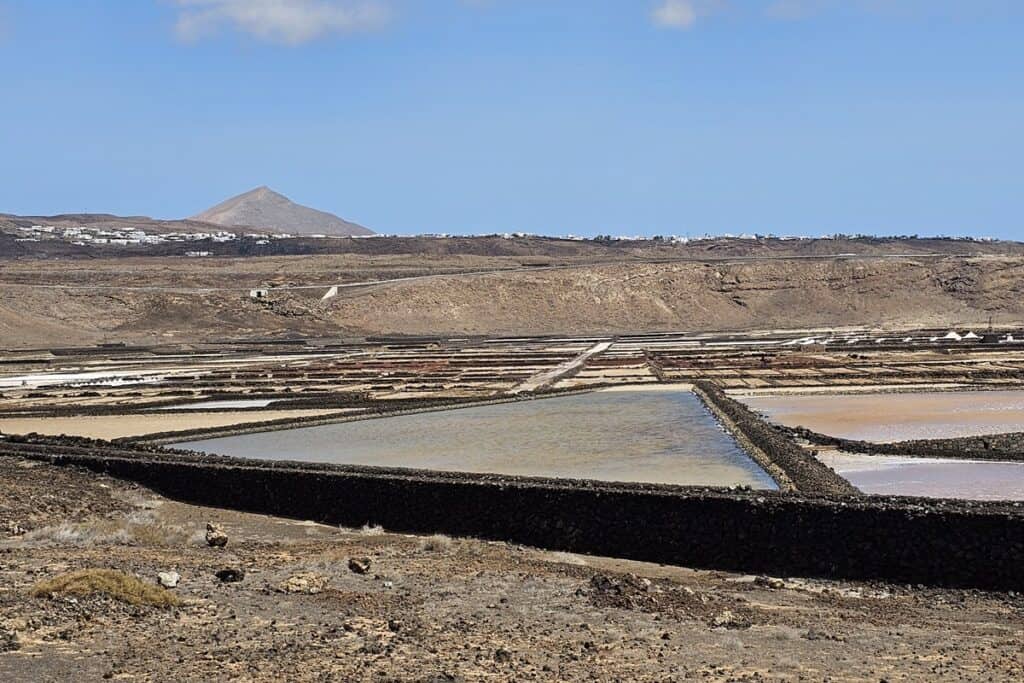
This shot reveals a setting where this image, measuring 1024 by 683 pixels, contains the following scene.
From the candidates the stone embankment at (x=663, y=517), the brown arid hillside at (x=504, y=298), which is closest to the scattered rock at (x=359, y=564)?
the stone embankment at (x=663, y=517)

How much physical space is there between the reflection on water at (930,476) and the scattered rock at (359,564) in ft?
32.2

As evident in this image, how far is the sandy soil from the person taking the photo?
36.2 meters

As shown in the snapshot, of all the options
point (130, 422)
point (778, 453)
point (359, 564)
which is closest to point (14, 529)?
point (359, 564)

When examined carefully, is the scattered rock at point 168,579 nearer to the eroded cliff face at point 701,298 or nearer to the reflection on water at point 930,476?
the reflection on water at point 930,476

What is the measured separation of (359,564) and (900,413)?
24116 mm

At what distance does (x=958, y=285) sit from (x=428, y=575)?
105 m

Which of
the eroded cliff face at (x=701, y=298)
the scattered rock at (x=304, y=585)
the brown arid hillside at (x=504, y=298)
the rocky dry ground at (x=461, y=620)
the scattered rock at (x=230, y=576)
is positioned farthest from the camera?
the eroded cliff face at (x=701, y=298)

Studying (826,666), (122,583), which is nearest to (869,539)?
(826,666)

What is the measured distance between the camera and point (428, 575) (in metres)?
16.8

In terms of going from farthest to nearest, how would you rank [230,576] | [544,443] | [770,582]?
[544,443], [770,582], [230,576]

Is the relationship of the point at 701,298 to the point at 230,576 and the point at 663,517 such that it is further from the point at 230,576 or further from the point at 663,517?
the point at 230,576

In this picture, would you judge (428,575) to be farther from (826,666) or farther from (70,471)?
(70,471)

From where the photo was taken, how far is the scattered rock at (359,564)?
16875 mm

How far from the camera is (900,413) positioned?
36.8 meters
